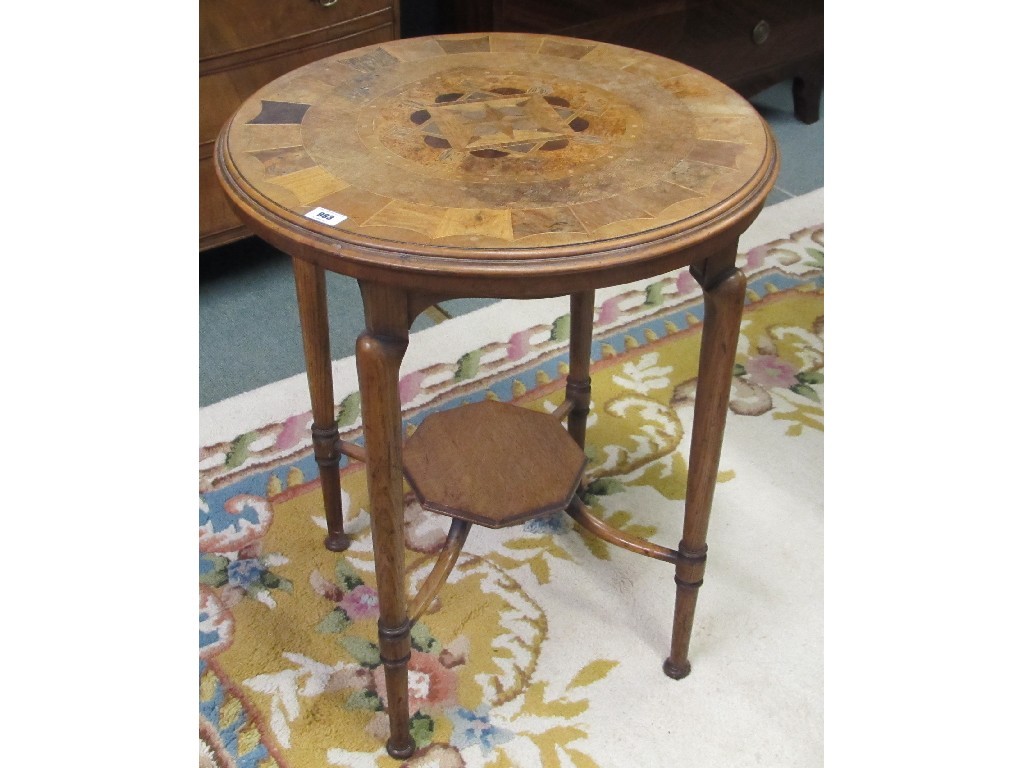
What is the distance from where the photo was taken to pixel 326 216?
3.43 ft

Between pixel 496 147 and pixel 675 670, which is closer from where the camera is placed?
pixel 496 147

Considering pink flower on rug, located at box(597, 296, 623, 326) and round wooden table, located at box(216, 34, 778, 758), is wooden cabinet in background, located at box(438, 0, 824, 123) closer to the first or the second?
pink flower on rug, located at box(597, 296, 623, 326)

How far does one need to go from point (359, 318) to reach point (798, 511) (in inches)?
41.4

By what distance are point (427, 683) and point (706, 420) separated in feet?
1.89

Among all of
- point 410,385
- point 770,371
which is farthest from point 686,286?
point 410,385

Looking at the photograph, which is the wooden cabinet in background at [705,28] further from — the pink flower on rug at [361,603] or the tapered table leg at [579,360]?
the pink flower on rug at [361,603]

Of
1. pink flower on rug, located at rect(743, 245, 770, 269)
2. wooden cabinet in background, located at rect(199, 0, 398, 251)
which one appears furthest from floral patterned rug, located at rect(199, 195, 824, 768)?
wooden cabinet in background, located at rect(199, 0, 398, 251)

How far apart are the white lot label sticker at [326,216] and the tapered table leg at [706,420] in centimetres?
42

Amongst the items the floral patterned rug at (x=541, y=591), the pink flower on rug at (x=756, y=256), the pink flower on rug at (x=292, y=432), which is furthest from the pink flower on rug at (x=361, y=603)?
the pink flower on rug at (x=756, y=256)

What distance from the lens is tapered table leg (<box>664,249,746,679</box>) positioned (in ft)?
3.85

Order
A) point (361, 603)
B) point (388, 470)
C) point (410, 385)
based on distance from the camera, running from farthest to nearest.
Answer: point (410, 385) < point (361, 603) < point (388, 470)

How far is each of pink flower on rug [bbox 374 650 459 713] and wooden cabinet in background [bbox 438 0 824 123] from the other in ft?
4.75

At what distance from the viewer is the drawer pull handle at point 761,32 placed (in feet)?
9.21

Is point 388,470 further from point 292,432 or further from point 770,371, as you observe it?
point 770,371
